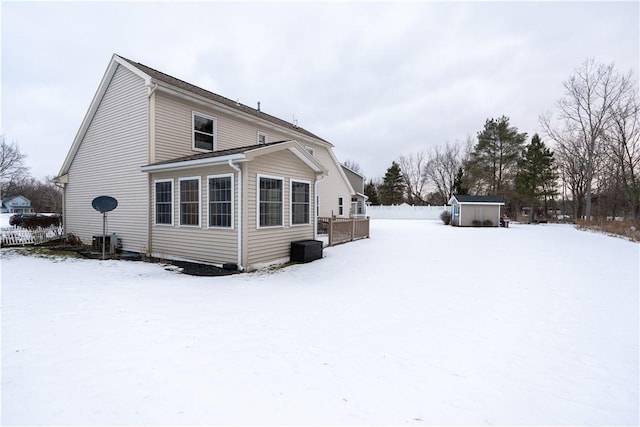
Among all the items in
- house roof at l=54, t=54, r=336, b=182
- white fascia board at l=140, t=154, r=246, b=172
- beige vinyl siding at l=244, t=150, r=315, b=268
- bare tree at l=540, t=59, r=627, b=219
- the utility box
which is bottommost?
the utility box

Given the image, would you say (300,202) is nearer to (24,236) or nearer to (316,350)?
(316,350)

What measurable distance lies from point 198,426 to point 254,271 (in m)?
5.94

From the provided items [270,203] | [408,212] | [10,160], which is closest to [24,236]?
[270,203]

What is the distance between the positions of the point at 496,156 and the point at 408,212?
536 inches

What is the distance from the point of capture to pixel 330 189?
19.6 meters

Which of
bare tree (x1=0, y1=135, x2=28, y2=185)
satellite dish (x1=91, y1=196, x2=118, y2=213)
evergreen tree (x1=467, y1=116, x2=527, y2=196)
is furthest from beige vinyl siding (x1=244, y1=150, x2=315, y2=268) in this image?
bare tree (x1=0, y1=135, x2=28, y2=185)

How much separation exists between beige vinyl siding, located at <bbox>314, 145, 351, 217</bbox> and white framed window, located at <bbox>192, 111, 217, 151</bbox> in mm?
8239

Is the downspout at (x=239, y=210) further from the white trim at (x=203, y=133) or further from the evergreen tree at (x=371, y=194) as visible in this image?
the evergreen tree at (x=371, y=194)

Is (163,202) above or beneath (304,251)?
above

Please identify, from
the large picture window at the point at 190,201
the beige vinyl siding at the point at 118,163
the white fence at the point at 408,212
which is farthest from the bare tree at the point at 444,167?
the beige vinyl siding at the point at 118,163

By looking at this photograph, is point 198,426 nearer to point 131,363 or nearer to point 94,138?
point 131,363

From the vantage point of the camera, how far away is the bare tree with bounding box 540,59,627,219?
85.3 feet

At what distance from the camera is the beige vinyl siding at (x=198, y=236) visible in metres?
8.22

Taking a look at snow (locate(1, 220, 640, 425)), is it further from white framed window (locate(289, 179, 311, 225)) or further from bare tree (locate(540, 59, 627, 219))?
bare tree (locate(540, 59, 627, 219))
